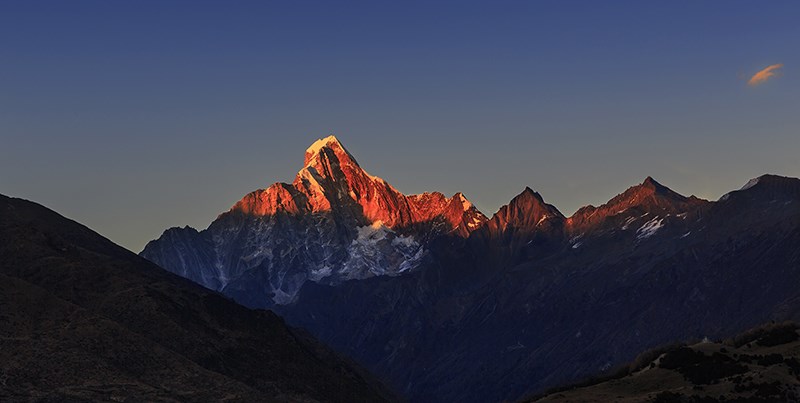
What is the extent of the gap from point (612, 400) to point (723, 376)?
11522 mm

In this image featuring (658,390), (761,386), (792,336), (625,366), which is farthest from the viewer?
(625,366)

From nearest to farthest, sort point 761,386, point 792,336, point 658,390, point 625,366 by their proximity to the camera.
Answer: point 761,386 < point 658,390 < point 792,336 < point 625,366

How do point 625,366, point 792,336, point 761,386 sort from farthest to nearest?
point 625,366 → point 792,336 → point 761,386

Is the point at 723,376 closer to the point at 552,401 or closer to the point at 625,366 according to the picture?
the point at 552,401

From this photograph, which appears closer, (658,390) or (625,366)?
(658,390)

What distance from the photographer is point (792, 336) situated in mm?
131375

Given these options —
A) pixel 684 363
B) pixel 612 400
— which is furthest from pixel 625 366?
pixel 612 400

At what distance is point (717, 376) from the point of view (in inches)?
4616

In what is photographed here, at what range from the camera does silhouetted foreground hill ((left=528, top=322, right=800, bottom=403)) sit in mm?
110812

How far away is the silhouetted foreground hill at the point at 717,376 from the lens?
110812 millimetres

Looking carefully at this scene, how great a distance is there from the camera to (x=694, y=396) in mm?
110625

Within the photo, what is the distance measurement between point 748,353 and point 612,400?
19.7 metres

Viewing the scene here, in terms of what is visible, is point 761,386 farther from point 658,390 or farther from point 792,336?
point 792,336

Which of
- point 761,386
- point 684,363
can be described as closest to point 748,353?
point 684,363
